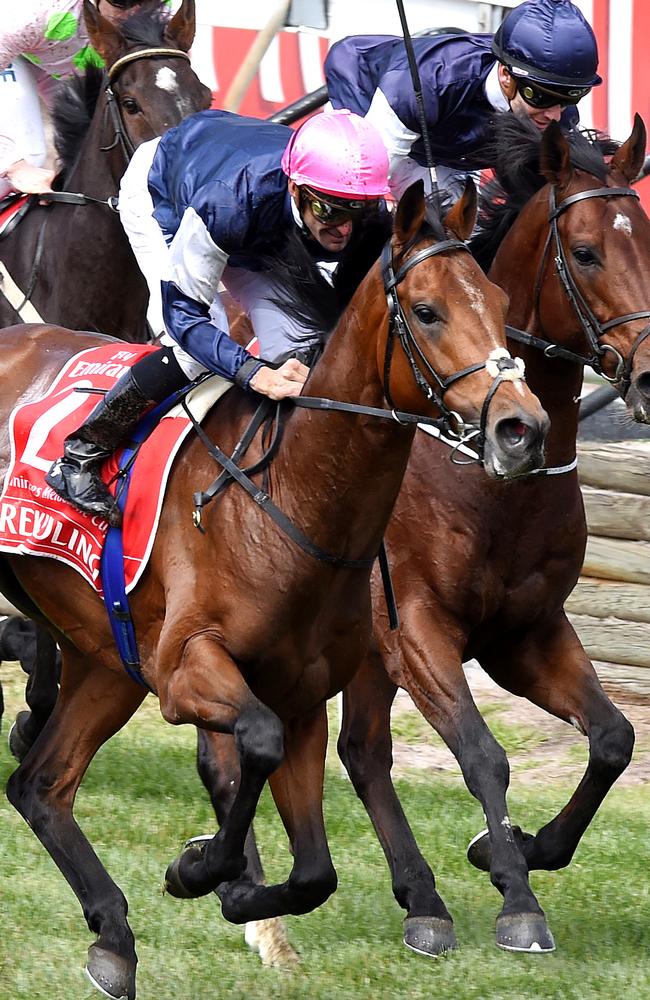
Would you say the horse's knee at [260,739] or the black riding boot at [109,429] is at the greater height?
the black riding boot at [109,429]

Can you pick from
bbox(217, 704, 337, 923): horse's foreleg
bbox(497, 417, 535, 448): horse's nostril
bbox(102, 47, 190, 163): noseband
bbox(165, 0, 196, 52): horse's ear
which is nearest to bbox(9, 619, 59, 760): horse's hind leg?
bbox(102, 47, 190, 163): noseband

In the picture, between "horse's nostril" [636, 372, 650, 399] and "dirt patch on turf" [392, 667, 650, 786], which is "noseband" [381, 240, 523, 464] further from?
"dirt patch on turf" [392, 667, 650, 786]

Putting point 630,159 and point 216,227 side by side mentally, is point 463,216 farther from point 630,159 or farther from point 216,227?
point 630,159

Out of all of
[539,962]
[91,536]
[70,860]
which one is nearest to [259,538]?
[91,536]

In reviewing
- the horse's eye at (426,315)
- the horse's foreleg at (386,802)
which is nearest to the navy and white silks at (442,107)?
the horse's eye at (426,315)

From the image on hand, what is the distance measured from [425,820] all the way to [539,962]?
1544mm

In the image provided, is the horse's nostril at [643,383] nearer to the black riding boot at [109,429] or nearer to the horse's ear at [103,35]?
the black riding boot at [109,429]

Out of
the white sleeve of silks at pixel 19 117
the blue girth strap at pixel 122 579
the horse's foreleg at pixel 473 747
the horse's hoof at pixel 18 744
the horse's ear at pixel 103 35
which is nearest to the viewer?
the blue girth strap at pixel 122 579

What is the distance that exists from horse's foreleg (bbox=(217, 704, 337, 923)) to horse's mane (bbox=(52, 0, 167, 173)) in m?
2.98

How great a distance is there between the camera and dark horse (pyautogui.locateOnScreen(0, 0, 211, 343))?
6062 millimetres

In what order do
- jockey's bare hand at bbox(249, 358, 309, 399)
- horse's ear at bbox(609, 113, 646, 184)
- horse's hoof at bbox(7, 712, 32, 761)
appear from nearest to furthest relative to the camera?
jockey's bare hand at bbox(249, 358, 309, 399), horse's ear at bbox(609, 113, 646, 184), horse's hoof at bbox(7, 712, 32, 761)

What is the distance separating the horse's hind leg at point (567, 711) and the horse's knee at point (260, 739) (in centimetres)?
117

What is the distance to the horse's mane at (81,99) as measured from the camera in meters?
6.27

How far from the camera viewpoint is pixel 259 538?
412 cm
